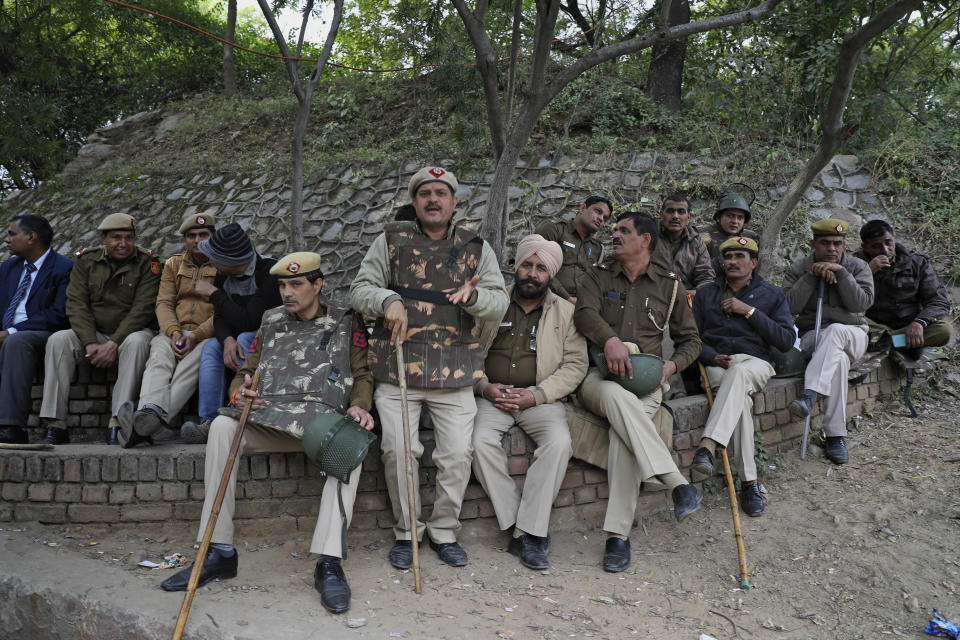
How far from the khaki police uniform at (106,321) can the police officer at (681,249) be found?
3834mm

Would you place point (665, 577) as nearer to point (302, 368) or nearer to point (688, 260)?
point (302, 368)

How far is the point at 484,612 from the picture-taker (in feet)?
10.8

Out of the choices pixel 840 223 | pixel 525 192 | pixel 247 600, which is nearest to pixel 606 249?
pixel 525 192

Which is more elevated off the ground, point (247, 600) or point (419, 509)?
point (419, 509)

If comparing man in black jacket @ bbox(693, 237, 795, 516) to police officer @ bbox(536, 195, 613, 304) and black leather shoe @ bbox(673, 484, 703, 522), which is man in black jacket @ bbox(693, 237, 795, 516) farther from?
police officer @ bbox(536, 195, 613, 304)

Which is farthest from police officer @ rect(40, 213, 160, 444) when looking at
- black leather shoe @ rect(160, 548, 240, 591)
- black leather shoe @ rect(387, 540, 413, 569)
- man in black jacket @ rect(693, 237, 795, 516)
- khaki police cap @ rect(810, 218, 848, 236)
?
khaki police cap @ rect(810, 218, 848, 236)

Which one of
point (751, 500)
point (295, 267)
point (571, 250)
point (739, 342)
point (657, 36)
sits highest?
point (657, 36)

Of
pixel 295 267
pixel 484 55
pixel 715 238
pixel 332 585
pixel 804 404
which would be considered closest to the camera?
pixel 332 585

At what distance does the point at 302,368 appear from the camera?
12.6ft

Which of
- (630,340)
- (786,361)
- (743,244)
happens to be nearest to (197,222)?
(630,340)

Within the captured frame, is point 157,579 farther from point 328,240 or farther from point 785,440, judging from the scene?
point 328,240

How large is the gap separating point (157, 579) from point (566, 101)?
8.39 m

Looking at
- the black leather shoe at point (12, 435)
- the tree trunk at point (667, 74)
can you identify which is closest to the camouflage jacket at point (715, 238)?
the tree trunk at point (667, 74)

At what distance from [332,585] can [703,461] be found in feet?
7.11
